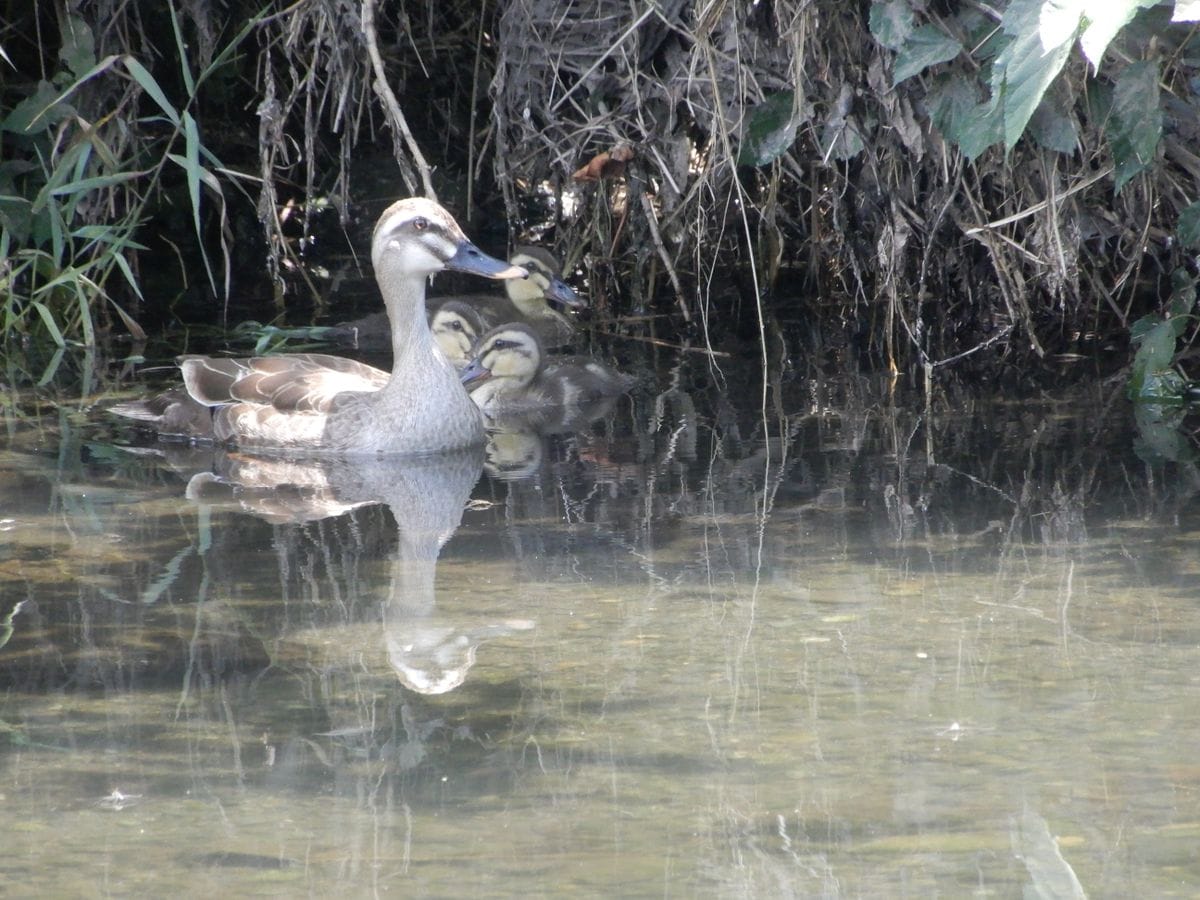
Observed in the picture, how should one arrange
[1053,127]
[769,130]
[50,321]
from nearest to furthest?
[1053,127], [769,130], [50,321]

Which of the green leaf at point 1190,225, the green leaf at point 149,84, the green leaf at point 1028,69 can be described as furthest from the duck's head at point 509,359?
the green leaf at point 1028,69

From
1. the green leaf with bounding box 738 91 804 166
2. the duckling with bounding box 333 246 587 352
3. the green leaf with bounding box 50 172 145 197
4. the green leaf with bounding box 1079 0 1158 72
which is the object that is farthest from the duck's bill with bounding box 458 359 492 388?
the green leaf with bounding box 1079 0 1158 72

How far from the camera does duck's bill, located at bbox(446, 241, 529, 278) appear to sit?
21.6 feet

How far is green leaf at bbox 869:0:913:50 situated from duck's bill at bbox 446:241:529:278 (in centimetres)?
172

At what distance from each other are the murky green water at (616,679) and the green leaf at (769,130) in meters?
1.26

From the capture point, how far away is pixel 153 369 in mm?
7383

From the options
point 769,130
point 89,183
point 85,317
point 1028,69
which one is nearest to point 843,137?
point 769,130

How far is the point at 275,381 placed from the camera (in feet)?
21.1

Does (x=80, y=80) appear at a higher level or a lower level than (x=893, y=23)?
lower

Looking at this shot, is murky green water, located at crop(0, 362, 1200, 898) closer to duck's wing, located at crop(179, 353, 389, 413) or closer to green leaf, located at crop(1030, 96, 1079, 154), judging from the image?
duck's wing, located at crop(179, 353, 389, 413)

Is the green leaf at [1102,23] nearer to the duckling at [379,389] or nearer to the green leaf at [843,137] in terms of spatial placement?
the green leaf at [843,137]

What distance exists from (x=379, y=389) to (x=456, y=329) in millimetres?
1486

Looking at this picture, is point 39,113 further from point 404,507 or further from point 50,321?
point 404,507

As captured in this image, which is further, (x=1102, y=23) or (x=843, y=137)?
(x=843, y=137)
